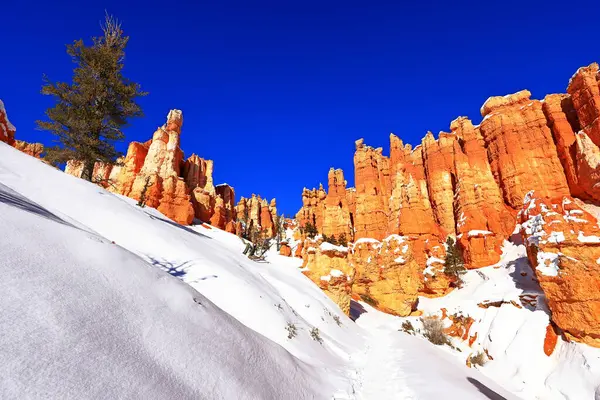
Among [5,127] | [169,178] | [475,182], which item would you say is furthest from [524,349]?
[169,178]

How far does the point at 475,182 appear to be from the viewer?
4834 centimetres

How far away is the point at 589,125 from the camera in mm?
37438

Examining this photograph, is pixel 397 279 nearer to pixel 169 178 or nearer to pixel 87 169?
pixel 87 169

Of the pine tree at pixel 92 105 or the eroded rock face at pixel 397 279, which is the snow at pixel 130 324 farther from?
the eroded rock face at pixel 397 279

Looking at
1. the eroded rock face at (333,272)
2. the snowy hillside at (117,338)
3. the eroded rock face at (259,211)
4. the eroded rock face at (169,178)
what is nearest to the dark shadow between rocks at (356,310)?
the eroded rock face at (333,272)

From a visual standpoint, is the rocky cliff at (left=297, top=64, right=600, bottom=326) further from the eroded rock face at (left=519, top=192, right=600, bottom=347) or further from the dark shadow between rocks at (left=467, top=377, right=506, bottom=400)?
the dark shadow between rocks at (left=467, top=377, right=506, bottom=400)

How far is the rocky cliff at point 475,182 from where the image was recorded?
36719 mm

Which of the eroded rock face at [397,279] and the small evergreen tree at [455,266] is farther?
the small evergreen tree at [455,266]

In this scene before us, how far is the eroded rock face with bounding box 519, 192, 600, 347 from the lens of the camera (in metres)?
16.2

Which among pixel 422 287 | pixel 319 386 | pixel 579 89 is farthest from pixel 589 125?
pixel 319 386

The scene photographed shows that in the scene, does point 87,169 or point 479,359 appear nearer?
point 87,169

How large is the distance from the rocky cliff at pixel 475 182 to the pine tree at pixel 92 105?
31.9m

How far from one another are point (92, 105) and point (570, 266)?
30884 millimetres

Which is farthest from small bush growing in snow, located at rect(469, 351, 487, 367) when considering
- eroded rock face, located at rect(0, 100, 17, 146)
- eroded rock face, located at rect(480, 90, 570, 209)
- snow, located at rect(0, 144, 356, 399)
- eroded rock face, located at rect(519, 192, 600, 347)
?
eroded rock face, located at rect(0, 100, 17, 146)
